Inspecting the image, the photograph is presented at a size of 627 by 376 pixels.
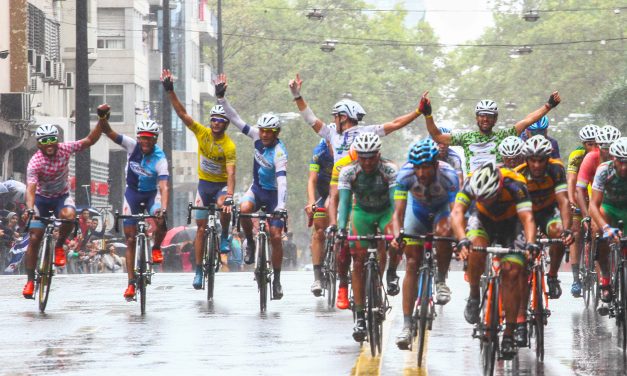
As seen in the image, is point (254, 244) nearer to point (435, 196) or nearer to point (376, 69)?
point (435, 196)

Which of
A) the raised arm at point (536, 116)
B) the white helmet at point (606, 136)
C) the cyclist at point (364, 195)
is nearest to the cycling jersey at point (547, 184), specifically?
the cyclist at point (364, 195)

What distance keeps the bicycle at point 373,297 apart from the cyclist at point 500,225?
797mm

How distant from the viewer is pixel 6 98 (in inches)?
1779

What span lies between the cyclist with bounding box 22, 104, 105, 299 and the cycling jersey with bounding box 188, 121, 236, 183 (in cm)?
128

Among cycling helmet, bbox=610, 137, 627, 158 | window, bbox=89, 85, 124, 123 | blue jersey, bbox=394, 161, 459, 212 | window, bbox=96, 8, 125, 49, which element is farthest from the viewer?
window, bbox=96, 8, 125, 49

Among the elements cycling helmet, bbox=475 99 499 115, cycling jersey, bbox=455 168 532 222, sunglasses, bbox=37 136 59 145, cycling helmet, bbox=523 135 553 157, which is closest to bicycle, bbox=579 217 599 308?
cycling helmet, bbox=475 99 499 115

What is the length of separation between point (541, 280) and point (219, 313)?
4991 millimetres

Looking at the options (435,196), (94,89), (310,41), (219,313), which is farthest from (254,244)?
(310,41)

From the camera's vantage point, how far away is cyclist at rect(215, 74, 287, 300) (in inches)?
779

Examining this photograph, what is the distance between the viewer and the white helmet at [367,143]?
14797mm

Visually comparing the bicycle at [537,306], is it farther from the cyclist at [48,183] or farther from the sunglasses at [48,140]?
the sunglasses at [48,140]

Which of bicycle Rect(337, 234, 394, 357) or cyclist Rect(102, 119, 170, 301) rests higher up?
cyclist Rect(102, 119, 170, 301)

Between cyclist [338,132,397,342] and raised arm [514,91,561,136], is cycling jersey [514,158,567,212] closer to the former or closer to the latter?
cyclist [338,132,397,342]

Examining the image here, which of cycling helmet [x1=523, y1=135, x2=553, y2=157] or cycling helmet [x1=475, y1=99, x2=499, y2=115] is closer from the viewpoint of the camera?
cycling helmet [x1=523, y1=135, x2=553, y2=157]
